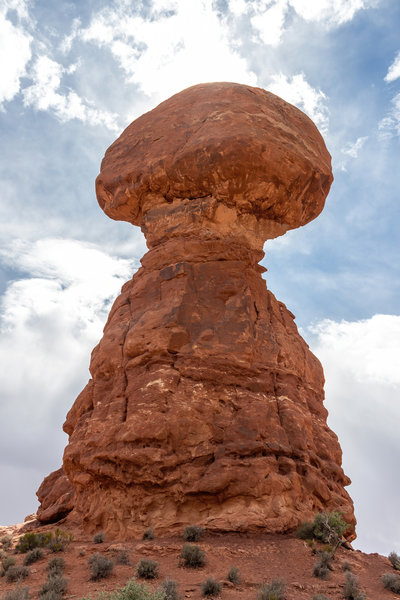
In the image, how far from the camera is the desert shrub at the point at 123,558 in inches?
385

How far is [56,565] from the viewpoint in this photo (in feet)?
32.7

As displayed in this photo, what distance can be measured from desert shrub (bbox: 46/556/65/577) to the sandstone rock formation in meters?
2.07

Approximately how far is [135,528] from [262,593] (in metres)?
4.53

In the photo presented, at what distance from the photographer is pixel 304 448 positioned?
Result: 13.2 meters

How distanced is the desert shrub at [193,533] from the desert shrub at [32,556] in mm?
3266

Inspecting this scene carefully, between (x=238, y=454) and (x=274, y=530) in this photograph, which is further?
(x=238, y=454)

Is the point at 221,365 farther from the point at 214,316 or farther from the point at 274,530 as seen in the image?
the point at 274,530

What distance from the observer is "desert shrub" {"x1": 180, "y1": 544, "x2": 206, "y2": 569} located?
9.63 meters

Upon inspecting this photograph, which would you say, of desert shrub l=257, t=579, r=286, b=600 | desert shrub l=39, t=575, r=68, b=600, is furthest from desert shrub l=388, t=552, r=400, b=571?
desert shrub l=39, t=575, r=68, b=600

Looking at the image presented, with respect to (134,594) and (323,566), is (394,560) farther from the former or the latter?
(134,594)

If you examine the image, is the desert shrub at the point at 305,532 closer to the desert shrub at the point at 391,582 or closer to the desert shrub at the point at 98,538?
the desert shrub at the point at 391,582

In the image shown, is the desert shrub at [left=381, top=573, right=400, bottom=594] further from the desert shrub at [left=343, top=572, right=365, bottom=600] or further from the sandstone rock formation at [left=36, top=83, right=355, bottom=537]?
the sandstone rock formation at [left=36, top=83, right=355, bottom=537]

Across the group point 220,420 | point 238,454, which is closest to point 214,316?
point 220,420

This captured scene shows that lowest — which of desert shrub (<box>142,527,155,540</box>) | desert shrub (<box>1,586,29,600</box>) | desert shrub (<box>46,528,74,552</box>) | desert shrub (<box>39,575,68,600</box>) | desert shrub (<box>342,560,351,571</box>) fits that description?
desert shrub (<box>1,586,29,600</box>)
